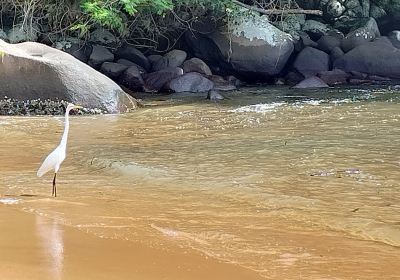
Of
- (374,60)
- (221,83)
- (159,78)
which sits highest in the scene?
(374,60)

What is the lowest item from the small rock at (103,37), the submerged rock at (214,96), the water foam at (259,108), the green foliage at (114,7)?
the submerged rock at (214,96)

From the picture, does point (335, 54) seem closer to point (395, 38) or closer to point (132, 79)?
point (395, 38)

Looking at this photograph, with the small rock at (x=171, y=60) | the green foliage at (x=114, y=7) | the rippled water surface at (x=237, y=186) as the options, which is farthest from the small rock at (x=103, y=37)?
the rippled water surface at (x=237, y=186)

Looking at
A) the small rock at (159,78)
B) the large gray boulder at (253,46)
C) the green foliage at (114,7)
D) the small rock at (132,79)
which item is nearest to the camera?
the green foliage at (114,7)

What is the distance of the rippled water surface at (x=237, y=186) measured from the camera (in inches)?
136

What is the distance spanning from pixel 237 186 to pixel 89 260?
6.97ft

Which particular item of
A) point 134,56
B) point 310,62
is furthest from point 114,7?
point 310,62

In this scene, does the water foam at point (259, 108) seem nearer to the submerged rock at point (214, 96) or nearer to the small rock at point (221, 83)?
the submerged rock at point (214, 96)

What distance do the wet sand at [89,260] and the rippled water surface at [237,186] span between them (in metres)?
0.14

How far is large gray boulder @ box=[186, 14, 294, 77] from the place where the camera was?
1583 centimetres

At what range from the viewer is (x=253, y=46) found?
1583cm

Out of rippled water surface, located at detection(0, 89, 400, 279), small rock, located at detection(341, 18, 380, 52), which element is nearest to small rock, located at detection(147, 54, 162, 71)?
small rock, located at detection(341, 18, 380, 52)

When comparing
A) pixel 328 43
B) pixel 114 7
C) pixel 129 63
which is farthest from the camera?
pixel 328 43

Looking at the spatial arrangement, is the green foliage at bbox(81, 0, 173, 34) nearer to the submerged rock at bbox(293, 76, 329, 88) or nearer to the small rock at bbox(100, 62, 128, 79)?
the small rock at bbox(100, 62, 128, 79)
